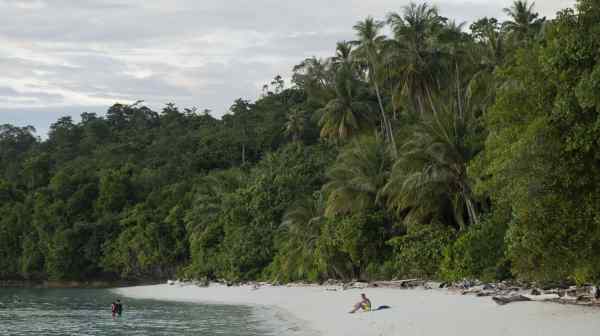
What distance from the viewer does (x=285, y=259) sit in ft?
143

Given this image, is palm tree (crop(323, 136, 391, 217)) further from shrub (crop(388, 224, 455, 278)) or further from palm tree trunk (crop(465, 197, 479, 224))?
palm tree trunk (crop(465, 197, 479, 224))

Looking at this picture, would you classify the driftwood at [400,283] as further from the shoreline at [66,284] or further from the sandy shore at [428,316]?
the shoreline at [66,284]

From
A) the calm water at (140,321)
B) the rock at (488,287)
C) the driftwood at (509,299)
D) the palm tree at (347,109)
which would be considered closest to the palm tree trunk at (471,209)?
the rock at (488,287)

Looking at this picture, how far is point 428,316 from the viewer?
1705 cm

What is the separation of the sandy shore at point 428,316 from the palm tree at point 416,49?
41.5 ft

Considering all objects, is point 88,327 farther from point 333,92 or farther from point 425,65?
point 333,92

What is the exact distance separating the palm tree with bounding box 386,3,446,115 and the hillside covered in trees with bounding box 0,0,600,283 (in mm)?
86

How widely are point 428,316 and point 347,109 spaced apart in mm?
29131

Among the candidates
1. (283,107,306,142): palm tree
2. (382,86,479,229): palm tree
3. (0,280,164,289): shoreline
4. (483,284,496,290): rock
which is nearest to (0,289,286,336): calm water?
(483,284,496,290): rock

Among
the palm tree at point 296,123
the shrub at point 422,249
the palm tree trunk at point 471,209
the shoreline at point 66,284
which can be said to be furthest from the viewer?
the shoreline at point 66,284

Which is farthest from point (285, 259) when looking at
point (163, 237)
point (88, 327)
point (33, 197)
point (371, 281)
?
point (33, 197)

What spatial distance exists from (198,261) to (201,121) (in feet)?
146

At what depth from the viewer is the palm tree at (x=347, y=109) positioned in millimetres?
45062

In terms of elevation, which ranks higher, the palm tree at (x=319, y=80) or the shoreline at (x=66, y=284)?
the palm tree at (x=319, y=80)
